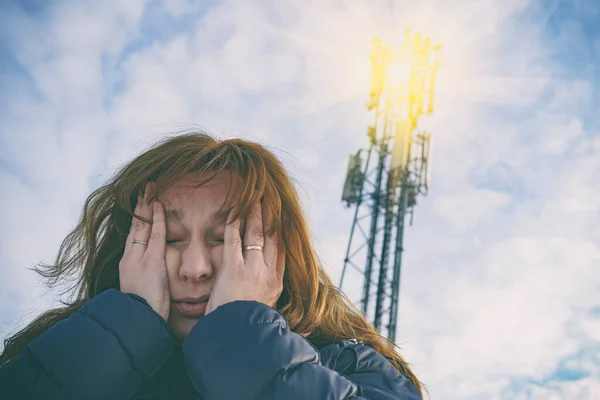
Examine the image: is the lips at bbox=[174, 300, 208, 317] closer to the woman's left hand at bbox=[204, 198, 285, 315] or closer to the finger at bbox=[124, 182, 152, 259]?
the woman's left hand at bbox=[204, 198, 285, 315]

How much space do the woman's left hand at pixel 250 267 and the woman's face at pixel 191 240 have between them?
0.18 feet

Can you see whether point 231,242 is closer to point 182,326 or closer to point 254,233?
point 254,233

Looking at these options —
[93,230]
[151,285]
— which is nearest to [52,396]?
[151,285]

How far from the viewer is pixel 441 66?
1173 centimetres

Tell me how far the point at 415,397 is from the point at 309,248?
0.66m

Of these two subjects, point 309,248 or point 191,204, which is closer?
point 191,204

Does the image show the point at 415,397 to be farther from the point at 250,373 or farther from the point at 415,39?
the point at 415,39

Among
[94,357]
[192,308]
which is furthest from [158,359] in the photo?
[192,308]

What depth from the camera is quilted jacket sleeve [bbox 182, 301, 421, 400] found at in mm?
1381

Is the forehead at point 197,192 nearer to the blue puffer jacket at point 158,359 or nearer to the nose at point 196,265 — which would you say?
the nose at point 196,265

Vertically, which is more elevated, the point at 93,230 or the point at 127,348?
the point at 93,230

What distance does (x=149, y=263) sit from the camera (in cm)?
184

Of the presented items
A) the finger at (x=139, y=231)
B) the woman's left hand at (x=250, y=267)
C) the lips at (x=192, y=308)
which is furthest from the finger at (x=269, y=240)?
the finger at (x=139, y=231)

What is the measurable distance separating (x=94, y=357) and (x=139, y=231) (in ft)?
1.87
